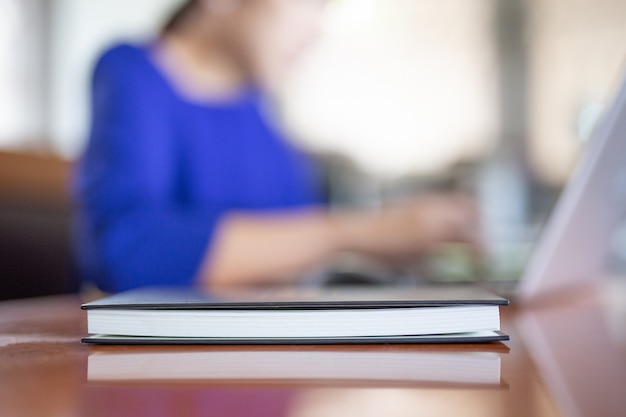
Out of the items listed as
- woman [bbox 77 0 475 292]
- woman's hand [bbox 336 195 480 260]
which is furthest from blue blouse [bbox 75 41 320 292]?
woman's hand [bbox 336 195 480 260]

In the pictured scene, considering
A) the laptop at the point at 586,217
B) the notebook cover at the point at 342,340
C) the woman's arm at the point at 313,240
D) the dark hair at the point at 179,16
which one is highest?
the dark hair at the point at 179,16

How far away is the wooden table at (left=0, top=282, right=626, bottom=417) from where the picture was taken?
0.26 metres

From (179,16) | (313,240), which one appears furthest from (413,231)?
(179,16)

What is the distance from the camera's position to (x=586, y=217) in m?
0.62

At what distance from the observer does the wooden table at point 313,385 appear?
0.86 ft

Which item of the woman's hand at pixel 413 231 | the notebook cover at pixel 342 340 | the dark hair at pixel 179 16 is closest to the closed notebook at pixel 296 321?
the notebook cover at pixel 342 340

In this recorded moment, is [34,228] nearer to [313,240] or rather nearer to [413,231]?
[313,240]

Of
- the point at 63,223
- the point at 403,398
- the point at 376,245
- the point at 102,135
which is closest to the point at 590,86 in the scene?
the point at 376,245

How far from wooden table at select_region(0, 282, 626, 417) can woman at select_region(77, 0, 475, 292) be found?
0.64 meters

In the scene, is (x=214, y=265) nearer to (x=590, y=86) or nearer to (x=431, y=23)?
(x=431, y=23)

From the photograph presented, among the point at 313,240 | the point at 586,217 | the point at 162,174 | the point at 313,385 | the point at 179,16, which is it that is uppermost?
the point at 179,16

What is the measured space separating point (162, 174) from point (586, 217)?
843 mm

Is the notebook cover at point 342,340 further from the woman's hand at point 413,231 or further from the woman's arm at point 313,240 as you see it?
the woman's hand at point 413,231

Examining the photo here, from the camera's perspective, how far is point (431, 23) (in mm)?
1397
